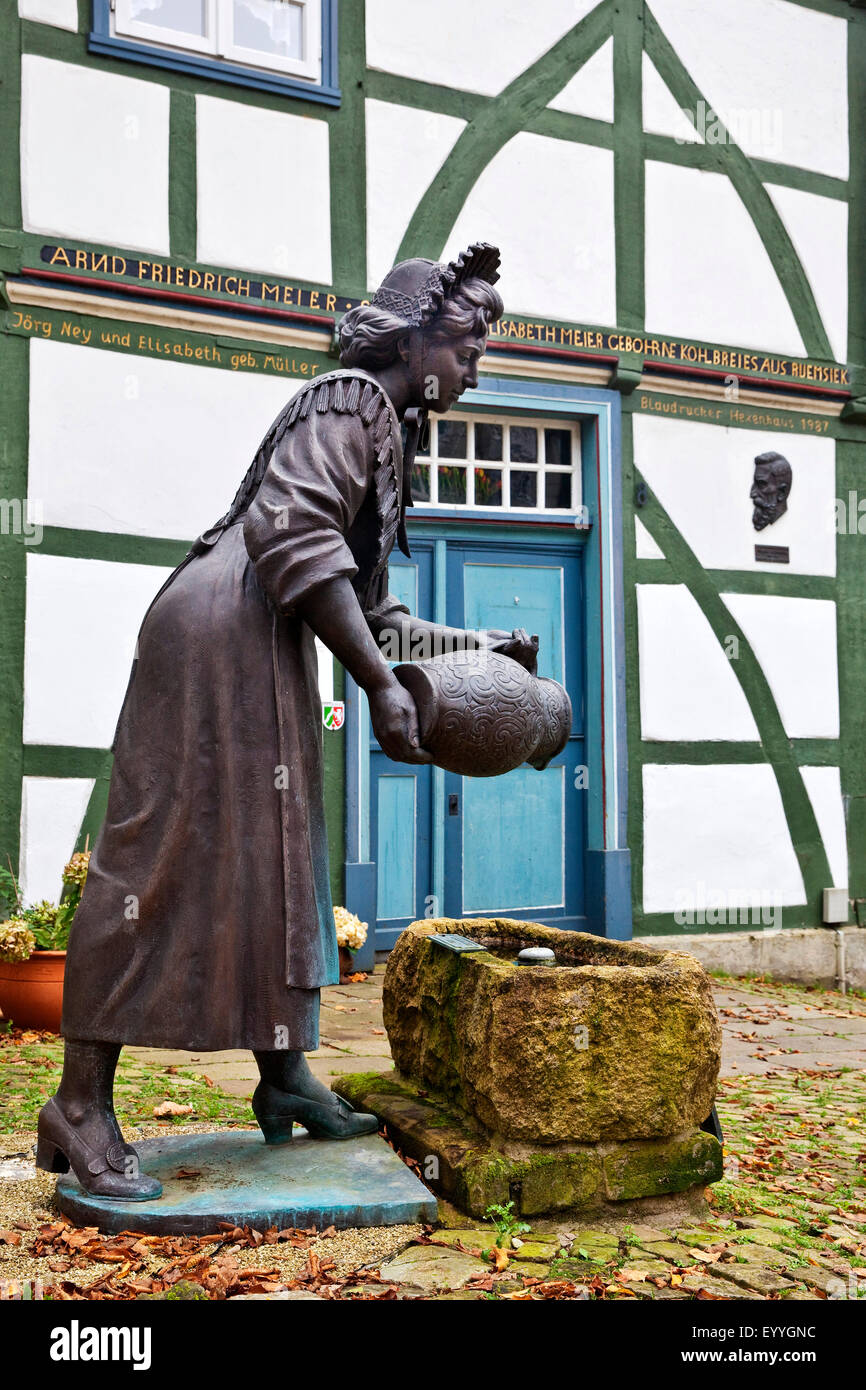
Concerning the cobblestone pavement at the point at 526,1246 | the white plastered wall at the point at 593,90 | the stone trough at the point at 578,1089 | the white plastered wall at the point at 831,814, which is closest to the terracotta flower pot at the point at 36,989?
the cobblestone pavement at the point at 526,1246

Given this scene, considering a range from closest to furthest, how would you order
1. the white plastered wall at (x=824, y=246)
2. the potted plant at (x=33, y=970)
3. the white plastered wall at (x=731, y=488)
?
the potted plant at (x=33, y=970)
the white plastered wall at (x=731, y=488)
the white plastered wall at (x=824, y=246)

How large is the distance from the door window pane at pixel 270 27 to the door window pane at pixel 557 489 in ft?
8.56

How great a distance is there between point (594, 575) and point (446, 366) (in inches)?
189

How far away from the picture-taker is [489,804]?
755 centimetres

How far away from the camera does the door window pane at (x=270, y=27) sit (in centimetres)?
684

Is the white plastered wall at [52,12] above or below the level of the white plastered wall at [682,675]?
above

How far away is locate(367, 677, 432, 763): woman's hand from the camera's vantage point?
9.12 ft

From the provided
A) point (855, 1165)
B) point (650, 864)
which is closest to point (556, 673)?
point (650, 864)

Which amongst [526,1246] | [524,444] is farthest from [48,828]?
[526,1246]

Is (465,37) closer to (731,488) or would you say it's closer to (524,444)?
(524,444)

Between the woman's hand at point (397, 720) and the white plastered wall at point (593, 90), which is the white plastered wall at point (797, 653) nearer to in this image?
the white plastered wall at point (593, 90)

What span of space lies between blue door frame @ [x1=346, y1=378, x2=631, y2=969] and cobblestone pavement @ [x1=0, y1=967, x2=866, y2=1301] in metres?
3.09

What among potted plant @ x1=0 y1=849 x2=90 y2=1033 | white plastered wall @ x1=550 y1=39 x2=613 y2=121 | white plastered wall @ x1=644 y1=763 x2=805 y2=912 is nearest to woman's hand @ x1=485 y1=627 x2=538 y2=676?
potted plant @ x1=0 y1=849 x2=90 y2=1033

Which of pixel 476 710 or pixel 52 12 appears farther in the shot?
pixel 52 12
